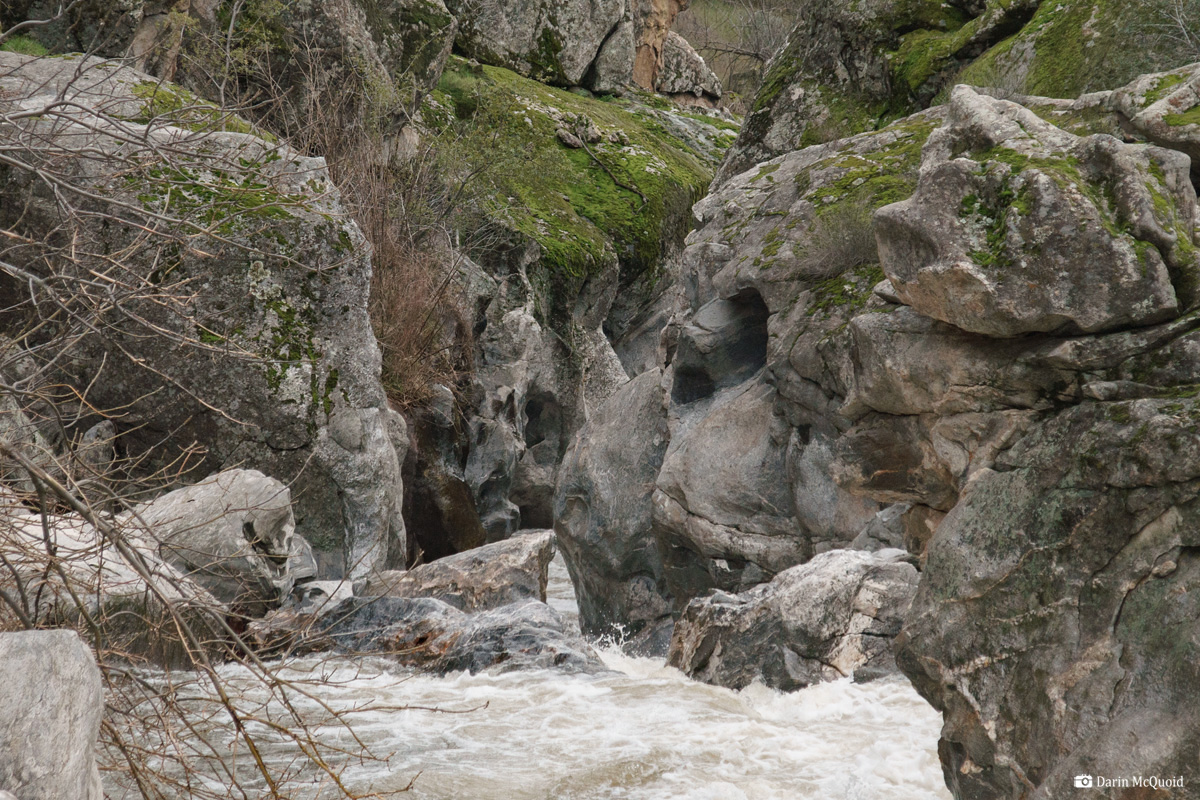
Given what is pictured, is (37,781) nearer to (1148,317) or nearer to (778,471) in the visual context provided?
(1148,317)

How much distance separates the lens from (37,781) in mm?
2307

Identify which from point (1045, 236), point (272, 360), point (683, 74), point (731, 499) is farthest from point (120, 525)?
point (683, 74)

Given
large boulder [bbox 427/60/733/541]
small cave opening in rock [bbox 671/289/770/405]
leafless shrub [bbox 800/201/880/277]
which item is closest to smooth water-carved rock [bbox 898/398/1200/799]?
leafless shrub [bbox 800/201/880/277]

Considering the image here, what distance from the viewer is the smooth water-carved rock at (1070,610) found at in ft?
9.57

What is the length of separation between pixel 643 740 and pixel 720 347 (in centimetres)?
435

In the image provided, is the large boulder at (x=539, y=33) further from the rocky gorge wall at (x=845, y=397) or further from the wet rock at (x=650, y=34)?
the rocky gorge wall at (x=845, y=397)

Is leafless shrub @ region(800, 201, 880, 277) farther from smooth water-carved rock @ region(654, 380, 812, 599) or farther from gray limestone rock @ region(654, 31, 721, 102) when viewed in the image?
gray limestone rock @ region(654, 31, 721, 102)

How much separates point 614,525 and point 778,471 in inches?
83.6

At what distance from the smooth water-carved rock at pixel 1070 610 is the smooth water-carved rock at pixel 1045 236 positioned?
1.51 feet

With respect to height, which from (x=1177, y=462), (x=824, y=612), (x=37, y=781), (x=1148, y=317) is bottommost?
(x=824, y=612)

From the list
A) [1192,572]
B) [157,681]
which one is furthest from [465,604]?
[1192,572]

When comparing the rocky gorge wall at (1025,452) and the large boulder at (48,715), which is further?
the rocky gorge wall at (1025,452)

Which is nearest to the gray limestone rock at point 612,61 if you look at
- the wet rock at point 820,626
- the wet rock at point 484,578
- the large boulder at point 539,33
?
the large boulder at point 539,33

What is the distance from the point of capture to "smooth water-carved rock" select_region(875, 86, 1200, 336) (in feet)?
11.6
